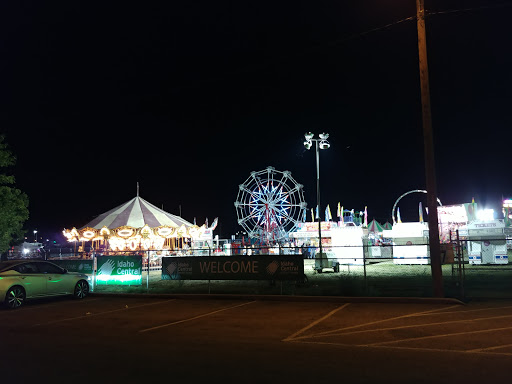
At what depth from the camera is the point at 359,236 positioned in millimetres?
31375

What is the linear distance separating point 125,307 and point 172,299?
2.16 meters

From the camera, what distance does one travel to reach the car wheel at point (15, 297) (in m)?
13.8

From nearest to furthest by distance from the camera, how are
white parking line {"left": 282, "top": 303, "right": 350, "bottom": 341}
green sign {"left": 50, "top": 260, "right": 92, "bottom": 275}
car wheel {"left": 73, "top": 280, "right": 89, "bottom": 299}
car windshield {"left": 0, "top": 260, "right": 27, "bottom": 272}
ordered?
white parking line {"left": 282, "top": 303, "right": 350, "bottom": 341}, car windshield {"left": 0, "top": 260, "right": 27, "bottom": 272}, car wheel {"left": 73, "top": 280, "right": 89, "bottom": 299}, green sign {"left": 50, "top": 260, "right": 92, "bottom": 275}

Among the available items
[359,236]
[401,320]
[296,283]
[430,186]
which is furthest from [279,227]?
[401,320]

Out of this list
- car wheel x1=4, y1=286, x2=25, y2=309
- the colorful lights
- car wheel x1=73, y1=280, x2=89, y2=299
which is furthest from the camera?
the colorful lights

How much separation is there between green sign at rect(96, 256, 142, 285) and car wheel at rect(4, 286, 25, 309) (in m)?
4.66

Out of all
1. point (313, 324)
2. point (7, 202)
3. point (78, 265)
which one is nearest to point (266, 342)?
point (313, 324)

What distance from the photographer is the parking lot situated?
21.3 ft

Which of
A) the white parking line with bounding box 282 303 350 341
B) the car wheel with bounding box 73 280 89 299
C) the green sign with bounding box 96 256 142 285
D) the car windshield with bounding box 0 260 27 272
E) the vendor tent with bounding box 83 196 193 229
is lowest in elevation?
the white parking line with bounding box 282 303 350 341

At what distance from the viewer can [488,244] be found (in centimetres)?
3041

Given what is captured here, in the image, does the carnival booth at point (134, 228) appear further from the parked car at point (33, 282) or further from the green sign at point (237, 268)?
the parked car at point (33, 282)

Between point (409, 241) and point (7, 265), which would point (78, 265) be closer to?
point (7, 265)

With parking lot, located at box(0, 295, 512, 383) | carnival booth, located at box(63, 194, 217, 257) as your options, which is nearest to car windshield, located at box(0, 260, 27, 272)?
parking lot, located at box(0, 295, 512, 383)

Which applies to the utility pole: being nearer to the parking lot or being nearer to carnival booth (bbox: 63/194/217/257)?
the parking lot
